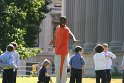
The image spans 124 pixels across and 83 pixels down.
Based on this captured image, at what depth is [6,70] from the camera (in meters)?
20.1

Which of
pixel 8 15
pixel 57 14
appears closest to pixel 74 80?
pixel 8 15

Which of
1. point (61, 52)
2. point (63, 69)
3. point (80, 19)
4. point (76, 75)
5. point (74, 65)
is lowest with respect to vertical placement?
point (80, 19)

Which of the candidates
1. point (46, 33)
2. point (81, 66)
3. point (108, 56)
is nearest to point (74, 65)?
point (81, 66)

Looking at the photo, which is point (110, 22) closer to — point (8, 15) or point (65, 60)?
point (8, 15)

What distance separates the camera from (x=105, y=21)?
4653cm

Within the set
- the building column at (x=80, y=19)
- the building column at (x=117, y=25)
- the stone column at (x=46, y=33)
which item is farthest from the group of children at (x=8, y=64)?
the stone column at (x=46, y=33)

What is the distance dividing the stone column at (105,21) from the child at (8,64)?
1054 inches

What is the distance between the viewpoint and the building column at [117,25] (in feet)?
147

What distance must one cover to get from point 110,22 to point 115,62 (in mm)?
4412

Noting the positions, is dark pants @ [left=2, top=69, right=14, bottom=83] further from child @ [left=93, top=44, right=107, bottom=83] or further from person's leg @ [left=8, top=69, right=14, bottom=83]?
child @ [left=93, top=44, right=107, bottom=83]

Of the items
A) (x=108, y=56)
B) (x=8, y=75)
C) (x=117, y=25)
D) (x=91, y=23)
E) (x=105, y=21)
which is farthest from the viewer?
(x=91, y=23)

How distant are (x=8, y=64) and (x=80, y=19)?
29.8 m

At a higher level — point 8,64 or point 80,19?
point 8,64

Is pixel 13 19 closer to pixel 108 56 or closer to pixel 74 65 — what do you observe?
pixel 74 65
